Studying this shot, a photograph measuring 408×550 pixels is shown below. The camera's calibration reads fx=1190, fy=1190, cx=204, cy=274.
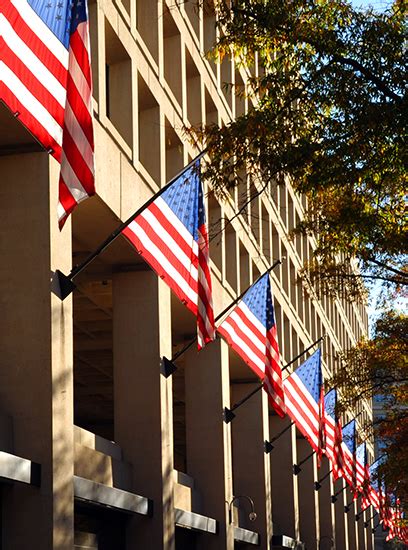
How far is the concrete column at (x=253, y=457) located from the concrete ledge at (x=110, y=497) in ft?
49.6

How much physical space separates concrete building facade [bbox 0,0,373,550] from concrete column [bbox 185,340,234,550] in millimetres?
39

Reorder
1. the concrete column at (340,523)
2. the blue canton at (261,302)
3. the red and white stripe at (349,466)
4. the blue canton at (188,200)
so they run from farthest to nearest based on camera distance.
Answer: the concrete column at (340,523) < the red and white stripe at (349,466) < the blue canton at (261,302) < the blue canton at (188,200)

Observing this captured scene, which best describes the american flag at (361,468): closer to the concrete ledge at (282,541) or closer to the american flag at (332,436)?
the concrete ledge at (282,541)

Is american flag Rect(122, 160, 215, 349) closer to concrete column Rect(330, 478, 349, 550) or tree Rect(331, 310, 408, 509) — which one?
tree Rect(331, 310, 408, 509)

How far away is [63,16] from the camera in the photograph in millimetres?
15234

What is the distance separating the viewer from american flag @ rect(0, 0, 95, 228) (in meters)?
14.3

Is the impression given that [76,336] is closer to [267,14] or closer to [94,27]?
[94,27]

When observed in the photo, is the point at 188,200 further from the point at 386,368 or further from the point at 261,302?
the point at 386,368

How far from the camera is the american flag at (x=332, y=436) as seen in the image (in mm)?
38631

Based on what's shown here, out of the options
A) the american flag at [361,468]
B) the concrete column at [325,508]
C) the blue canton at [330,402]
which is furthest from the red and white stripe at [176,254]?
the concrete column at [325,508]

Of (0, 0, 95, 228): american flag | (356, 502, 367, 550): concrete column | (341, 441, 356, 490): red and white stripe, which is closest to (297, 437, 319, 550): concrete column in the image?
(341, 441, 356, 490): red and white stripe

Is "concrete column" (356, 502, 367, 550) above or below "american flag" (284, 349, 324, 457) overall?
above

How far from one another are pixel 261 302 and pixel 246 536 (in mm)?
9795

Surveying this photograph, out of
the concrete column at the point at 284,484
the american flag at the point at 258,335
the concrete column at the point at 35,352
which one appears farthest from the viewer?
the concrete column at the point at 284,484
